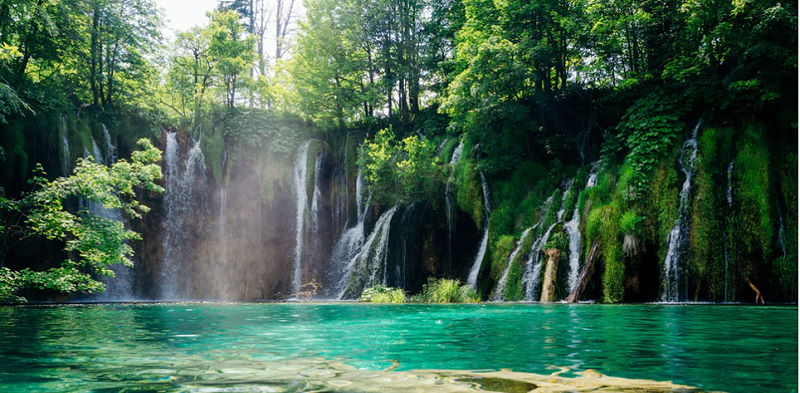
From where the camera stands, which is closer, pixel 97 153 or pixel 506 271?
pixel 506 271

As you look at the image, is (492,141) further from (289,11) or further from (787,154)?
(289,11)

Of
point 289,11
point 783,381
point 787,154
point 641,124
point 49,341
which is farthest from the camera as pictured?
point 289,11

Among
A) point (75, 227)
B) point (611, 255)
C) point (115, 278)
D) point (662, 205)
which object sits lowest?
point (115, 278)

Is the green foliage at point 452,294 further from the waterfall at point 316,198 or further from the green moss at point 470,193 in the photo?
the waterfall at point 316,198

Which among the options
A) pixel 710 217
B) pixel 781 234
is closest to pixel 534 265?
pixel 710 217

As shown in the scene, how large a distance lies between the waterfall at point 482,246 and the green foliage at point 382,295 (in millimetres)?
2346

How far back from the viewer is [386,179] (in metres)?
20.1

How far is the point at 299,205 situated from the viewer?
23.3 m

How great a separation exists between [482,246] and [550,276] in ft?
14.0

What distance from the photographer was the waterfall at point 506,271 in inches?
595

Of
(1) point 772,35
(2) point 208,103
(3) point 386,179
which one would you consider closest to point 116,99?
(2) point 208,103

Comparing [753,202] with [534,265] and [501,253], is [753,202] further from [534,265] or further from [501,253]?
[501,253]

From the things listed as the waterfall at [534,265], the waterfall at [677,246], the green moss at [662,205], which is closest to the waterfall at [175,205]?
the waterfall at [534,265]

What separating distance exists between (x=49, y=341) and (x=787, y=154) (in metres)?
15.9
